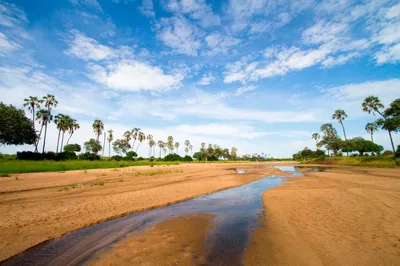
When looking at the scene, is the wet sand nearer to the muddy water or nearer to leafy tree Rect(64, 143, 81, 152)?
the muddy water

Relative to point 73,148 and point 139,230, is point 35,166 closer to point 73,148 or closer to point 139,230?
point 139,230

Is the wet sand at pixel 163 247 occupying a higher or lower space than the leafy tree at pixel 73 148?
lower

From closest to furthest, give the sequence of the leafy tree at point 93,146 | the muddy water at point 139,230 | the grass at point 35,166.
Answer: the muddy water at point 139,230 < the grass at point 35,166 < the leafy tree at point 93,146

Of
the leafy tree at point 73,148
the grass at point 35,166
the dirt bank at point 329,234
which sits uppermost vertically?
the leafy tree at point 73,148

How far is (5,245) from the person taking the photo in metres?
5.44

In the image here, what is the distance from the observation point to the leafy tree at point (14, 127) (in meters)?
47.7

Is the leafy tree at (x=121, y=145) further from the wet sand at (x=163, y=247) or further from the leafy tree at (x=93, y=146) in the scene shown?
the wet sand at (x=163, y=247)

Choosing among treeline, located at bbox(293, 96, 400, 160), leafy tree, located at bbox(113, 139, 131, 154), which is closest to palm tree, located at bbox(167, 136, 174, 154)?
leafy tree, located at bbox(113, 139, 131, 154)

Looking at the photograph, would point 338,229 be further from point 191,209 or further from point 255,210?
point 191,209

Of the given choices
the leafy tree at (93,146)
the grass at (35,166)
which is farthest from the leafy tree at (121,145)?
the grass at (35,166)

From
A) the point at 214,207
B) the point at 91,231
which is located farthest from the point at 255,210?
the point at 91,231

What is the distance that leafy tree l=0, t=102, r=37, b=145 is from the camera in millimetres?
47728

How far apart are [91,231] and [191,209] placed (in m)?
5.02

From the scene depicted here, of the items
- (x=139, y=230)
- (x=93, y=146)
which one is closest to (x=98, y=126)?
(x=93, y=146)
